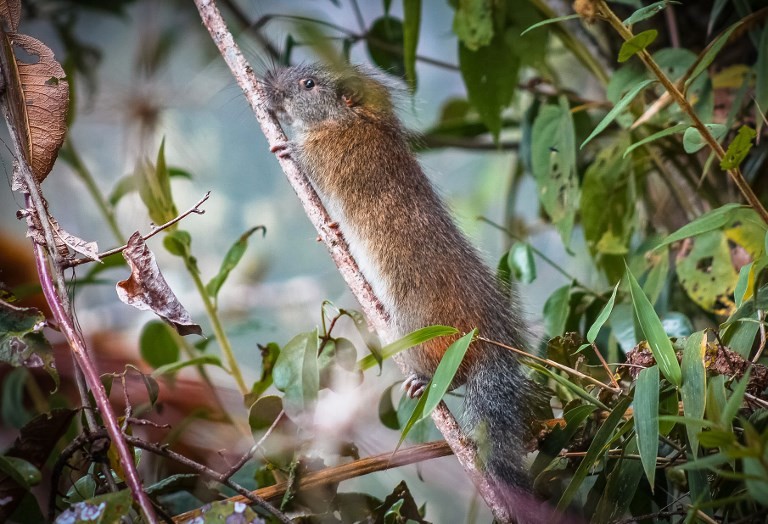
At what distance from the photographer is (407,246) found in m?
1.95

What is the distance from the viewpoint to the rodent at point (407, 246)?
1.65m

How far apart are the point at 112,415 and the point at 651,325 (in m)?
0.93

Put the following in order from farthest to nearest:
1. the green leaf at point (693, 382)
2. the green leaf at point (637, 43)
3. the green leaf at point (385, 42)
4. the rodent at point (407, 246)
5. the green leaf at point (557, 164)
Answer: the green leaf at point (385, 42)
the green leaf at point (557, 164)
the rodent at point (407, 246)
the green leaf at point (637, 43)
the green leaf at point (693, 382)

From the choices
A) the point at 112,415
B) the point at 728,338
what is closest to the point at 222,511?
the point at 112,415

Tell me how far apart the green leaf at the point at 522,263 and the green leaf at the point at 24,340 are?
1.18m

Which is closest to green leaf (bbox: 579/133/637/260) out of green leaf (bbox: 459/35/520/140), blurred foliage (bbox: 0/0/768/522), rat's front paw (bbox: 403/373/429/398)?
blurred foliage (bbox: 0/0/768/522)

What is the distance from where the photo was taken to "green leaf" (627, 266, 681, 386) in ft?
4.10

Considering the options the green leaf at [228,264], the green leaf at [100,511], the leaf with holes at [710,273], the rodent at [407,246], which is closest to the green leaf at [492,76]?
the rodent at [407,246]

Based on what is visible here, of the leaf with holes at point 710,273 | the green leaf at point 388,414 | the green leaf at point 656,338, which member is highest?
the green leaf at point 656,338

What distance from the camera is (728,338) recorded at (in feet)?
4.78

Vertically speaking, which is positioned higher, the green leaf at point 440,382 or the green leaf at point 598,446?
the green leaf at point 440,382

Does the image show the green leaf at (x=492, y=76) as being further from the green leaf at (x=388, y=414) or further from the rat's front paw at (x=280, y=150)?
the green leaf at (x=388, y=414)

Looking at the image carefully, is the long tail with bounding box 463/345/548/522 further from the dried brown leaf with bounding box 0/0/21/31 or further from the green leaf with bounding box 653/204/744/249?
the dried brown leaf with bounding box 0/0/21/31

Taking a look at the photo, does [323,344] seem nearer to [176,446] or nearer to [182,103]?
[176,446]
